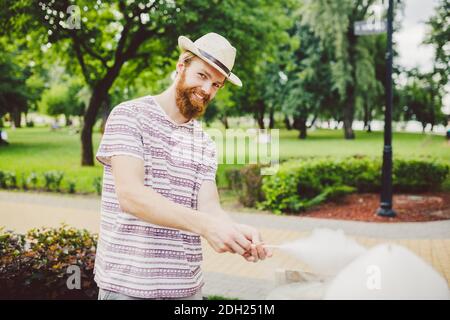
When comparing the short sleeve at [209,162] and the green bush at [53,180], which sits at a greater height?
the short sleeve at [209,162]

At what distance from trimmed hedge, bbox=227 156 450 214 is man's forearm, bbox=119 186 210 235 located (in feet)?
27.7

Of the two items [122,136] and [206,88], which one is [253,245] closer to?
[122,136]

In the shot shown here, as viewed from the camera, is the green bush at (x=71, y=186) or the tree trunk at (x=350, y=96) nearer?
the green bush at (x=71, y=186)

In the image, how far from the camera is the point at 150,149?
6.48ft

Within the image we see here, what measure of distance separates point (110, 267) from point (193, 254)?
389 millimetres

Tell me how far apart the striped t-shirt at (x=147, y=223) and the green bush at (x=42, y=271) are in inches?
86.2

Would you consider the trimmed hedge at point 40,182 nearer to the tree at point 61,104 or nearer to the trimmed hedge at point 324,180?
the trimmed hedge at point 324,180

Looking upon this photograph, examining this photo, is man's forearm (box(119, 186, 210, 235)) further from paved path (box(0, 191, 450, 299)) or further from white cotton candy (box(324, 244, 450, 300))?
paved path (box(0, 191, 450, 299))

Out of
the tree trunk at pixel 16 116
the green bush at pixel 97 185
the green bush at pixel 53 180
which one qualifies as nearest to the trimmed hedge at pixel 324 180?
the green bush at pixel 97 185

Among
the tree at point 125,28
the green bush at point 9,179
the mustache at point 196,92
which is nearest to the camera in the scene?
the mustache at point 196,92

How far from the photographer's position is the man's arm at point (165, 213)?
1619 mm

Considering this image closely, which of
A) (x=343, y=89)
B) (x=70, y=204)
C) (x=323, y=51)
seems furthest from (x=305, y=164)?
(x=323, y=51)

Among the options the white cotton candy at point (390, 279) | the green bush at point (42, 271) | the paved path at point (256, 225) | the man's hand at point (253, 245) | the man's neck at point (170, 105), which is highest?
the man's neck at point (170, 105)

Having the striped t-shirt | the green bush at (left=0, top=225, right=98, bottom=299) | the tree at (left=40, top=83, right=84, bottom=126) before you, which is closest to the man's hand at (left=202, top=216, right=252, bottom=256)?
the striped t-shirt
